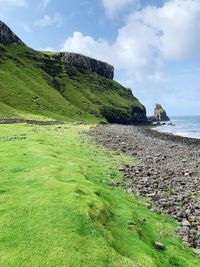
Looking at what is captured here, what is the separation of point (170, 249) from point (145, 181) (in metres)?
11.6

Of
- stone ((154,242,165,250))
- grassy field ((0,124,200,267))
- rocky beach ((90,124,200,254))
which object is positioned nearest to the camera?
grassy field ((0,124,200,267))

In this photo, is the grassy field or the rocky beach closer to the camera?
the grassy field

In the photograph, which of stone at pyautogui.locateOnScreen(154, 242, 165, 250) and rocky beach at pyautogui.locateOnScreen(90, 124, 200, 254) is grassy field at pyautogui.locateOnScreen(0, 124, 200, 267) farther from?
rocky beach at pyautogui.locateOnScreen(90, 124, 200, 254)

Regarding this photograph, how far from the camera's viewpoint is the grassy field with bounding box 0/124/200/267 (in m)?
12.8

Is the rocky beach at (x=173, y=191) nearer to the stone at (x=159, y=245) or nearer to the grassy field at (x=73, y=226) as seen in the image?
the grassy field at (x=73, y=226)

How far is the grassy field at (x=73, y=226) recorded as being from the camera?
12773 mm

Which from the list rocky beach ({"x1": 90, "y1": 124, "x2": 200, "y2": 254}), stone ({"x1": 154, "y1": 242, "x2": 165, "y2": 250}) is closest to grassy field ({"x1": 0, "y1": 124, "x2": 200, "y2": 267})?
stone ({"x1": 154, "y1": 242, "x2": 165, "y2": 250})

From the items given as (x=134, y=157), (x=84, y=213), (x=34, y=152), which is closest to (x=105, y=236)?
(x=84, y=213)

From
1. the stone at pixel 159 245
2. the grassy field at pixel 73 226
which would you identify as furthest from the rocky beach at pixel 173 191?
the stone at pixel 159 245

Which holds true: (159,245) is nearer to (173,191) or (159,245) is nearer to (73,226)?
(73,226)

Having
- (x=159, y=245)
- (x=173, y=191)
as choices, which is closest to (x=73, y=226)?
(x=159, y=245)

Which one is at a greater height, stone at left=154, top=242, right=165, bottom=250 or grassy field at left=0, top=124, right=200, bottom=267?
grassy field at left=0, top=124, right=200, bottom=267

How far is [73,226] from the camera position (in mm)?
14656

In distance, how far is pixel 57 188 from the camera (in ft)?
63.4
